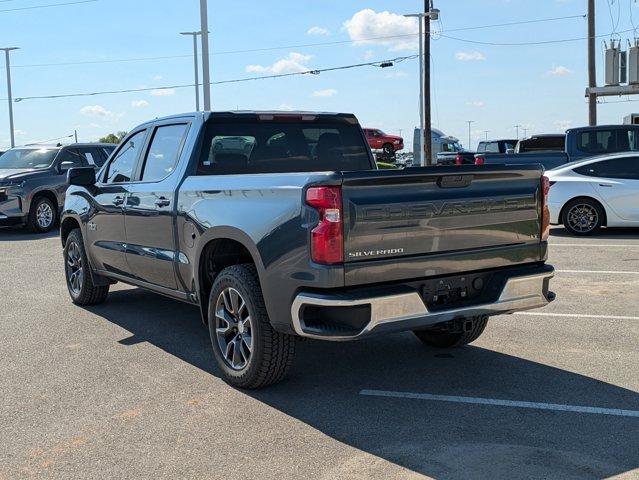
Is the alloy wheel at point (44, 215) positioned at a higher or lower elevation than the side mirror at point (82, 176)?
lower

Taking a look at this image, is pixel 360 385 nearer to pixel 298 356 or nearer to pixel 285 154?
pixel 298 356

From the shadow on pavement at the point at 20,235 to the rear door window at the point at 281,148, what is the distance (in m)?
10.0

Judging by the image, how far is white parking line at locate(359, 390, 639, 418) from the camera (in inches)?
176

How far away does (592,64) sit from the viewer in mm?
29391

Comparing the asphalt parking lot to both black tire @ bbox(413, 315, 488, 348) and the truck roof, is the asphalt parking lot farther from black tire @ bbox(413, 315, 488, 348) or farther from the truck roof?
the truck roof

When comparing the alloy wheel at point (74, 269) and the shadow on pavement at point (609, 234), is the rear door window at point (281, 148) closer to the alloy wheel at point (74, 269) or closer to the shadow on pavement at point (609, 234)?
the alloy wheel at point (74, 269)

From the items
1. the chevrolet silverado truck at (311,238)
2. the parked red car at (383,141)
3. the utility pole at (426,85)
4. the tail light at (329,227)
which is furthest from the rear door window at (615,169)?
the parked red car at (383,141)

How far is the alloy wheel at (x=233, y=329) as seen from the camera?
16.2ft

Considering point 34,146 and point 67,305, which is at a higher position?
point 34,146

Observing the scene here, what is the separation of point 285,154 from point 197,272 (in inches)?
53.7

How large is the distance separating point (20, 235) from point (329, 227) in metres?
12.9

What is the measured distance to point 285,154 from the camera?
20.1ft

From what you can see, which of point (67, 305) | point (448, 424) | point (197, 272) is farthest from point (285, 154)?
point (67, 305)

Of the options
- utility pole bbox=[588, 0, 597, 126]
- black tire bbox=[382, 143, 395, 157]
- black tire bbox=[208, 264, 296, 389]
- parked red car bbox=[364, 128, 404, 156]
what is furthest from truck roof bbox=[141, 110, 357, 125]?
parked red car bbox=[364, 128, 404, 156]
